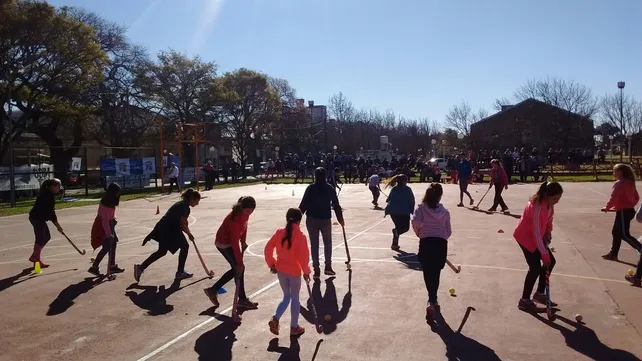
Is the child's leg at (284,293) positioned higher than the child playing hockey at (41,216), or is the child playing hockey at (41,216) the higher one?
the child playing hockey at (41,216)

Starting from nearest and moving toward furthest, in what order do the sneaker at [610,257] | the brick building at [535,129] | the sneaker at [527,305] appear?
the sneaker at [527,305] → the sneaker at [610,257] → the brick building at [535,129]

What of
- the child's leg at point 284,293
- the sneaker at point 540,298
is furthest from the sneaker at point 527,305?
the child's leg at point 284,293

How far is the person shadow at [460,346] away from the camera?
5234 mm

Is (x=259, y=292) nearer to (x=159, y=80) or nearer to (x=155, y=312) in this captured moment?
(x=155, y=312)

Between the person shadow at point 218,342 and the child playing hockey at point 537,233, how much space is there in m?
3.49

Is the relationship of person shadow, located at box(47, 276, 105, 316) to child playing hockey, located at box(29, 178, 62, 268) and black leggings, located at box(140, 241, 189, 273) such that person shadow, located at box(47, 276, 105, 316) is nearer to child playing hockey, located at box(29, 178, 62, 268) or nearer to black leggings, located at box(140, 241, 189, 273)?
black leggings, located at box(140, 241, 189, 273)

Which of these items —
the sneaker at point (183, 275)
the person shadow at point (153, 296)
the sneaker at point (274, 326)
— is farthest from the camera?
the sneaker at point (183, 275)

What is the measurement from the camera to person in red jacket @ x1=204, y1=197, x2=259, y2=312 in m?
6.91

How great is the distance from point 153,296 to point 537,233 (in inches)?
203

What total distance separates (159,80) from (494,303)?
4442cm

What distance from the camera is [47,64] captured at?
32.2 m

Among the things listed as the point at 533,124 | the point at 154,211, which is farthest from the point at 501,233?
the point at 533,124

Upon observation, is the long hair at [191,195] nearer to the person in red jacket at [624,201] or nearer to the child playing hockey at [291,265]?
the child playing hockey at [291,265]

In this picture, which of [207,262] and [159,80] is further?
[159,80]
